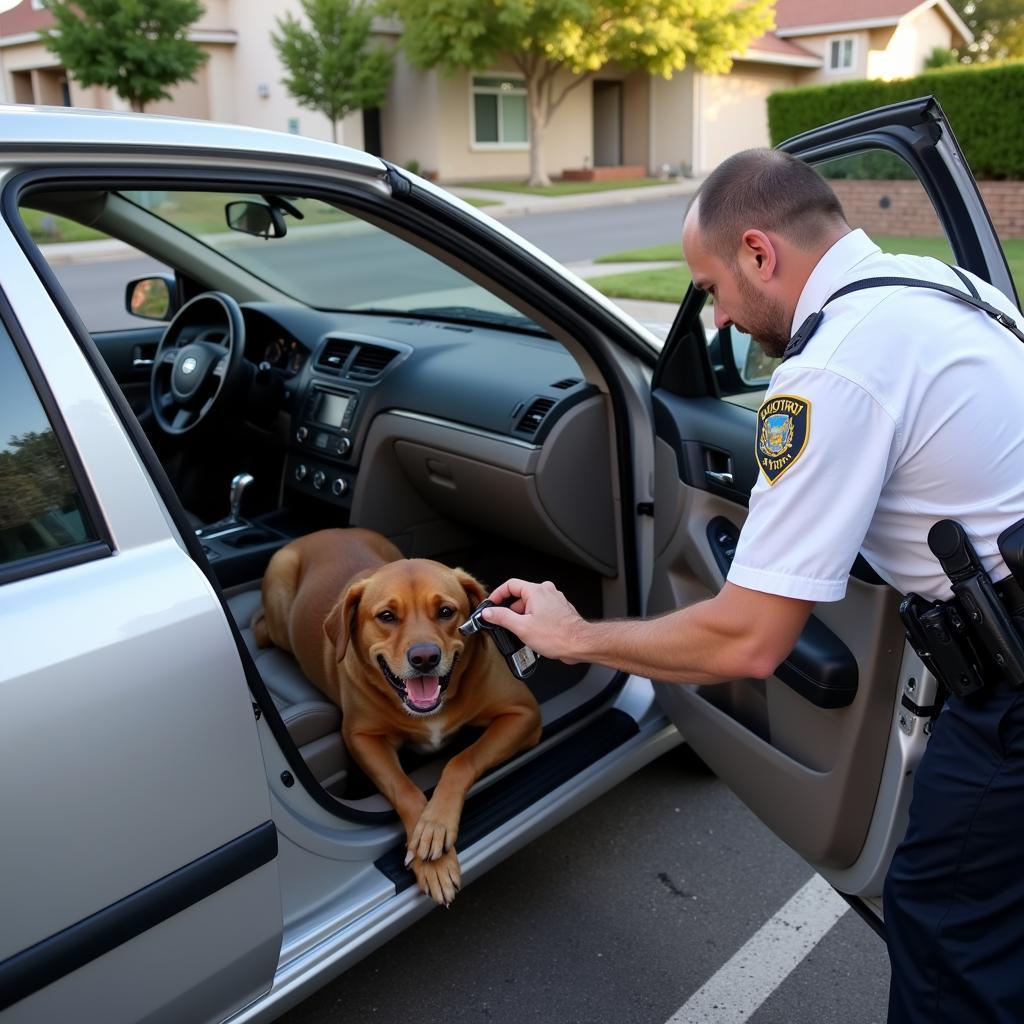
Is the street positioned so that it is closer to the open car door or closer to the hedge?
the open car door

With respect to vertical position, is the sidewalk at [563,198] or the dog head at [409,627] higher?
the sidewalk at [563,198]

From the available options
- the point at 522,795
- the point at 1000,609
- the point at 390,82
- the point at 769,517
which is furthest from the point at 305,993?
the point at 390,82

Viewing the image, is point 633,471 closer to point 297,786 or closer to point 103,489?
point 297,786

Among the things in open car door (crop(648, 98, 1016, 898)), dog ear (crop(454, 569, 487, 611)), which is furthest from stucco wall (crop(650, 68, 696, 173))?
dog ear (crop(454, 569, 487, 611))

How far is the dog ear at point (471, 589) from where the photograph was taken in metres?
2.57

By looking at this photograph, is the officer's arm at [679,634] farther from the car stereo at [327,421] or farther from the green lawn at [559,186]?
the green lawn at [559,186]

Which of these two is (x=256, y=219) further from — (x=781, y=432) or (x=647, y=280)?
(x=647, y=280)

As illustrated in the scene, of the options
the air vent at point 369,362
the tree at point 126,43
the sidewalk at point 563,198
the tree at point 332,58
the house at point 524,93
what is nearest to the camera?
the air vent at point 369,362

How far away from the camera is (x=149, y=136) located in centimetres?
185

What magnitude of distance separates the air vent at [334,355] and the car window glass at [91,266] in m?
0.86

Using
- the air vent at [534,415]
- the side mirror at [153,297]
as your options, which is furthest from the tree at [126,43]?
the air vent at [534,415]

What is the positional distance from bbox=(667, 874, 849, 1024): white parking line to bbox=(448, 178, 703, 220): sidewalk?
68.4 feet

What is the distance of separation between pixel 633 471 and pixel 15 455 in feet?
5.92

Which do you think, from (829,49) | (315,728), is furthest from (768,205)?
(829,49)
